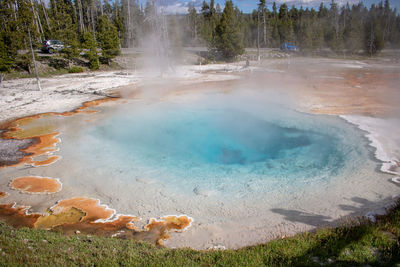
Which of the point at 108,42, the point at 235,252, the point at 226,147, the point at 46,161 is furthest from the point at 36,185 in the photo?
the point at 108,42

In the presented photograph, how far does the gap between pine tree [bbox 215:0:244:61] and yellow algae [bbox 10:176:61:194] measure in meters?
29.0

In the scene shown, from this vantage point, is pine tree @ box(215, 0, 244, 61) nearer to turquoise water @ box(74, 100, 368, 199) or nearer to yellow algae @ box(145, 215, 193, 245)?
turquoise water @ box(74, 100, 368, 199)

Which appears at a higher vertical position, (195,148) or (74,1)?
(74,1)

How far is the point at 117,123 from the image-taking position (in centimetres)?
1163

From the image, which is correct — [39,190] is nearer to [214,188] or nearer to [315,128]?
[214,188]

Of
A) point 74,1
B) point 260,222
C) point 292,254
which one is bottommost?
point 260,222

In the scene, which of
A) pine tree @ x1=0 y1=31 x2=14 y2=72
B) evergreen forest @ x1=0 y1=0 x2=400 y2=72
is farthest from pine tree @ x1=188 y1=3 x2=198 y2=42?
pine tree @ x1=0 y1=31 x2=14 y2=72

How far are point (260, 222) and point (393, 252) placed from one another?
7.21 feet

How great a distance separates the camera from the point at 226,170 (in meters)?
7.68

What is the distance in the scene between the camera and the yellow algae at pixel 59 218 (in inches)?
205

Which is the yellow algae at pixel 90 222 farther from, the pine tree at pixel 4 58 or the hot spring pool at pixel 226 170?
the pine tree at pixel 4 58

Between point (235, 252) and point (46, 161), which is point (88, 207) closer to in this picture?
point (46, 161)

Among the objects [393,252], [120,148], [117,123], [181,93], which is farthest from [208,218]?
[181,93]

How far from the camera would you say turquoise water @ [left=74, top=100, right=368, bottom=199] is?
23.3 ft
